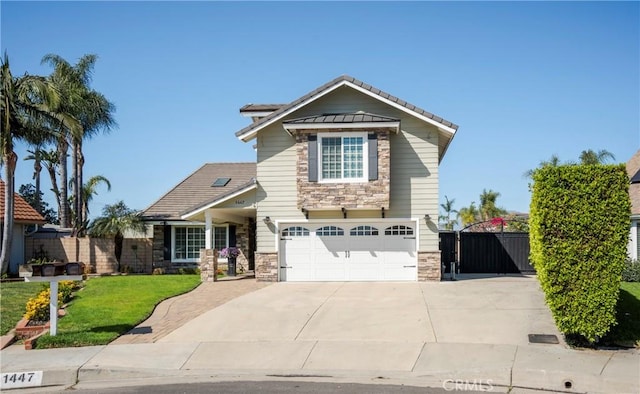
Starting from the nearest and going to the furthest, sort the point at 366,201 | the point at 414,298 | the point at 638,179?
the point at 414,298, the point at 366,201, the point at 638,179

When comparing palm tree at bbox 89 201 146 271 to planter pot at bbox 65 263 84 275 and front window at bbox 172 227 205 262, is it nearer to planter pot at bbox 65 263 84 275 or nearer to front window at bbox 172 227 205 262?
front window at bbox 172 227 205 262

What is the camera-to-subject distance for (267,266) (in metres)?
21.2

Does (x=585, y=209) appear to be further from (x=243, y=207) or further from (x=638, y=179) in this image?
(x=638, y=179)

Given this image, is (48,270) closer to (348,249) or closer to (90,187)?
(348,249)

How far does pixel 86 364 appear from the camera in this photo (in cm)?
1047

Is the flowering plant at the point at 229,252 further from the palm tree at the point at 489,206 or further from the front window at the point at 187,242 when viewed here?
the palm tree at the point at 489,206

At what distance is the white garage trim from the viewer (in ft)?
69.0

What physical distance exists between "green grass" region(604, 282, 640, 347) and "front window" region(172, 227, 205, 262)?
17.4 metres

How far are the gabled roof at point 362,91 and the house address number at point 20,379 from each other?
12380 millimetres

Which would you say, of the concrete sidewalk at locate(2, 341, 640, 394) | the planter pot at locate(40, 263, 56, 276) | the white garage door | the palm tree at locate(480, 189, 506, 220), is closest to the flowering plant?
the white garage door

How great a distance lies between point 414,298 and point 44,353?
9.33 m

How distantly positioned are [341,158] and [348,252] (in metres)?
3.27

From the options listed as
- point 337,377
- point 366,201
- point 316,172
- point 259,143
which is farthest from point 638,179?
point 337,377

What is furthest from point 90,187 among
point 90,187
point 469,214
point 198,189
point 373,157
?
point 469,214
